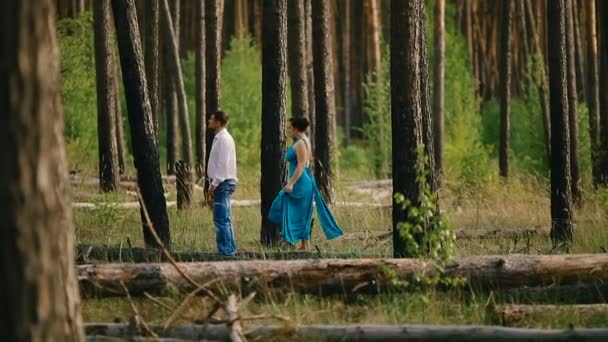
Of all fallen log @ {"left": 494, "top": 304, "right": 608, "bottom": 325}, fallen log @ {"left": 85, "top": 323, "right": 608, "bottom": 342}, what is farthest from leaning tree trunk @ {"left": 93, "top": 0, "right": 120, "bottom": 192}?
fallen log @ {"left": 85, "top": 323, "right": 608, "bottom": 342}

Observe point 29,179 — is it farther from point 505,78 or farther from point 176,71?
point 505,78

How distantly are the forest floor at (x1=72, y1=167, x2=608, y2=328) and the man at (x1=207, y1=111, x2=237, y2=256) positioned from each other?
647mm

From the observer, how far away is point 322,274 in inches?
402

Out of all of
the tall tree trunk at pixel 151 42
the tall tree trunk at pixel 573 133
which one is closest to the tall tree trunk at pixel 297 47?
the tall tree trunk at pixel 151 42

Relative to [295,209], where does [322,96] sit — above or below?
above

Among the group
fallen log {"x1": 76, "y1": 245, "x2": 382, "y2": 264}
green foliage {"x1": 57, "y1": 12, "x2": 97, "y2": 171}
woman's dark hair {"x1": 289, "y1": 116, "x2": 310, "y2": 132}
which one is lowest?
fallen log {"x1": 76, "y1": 245, "x2": 382, "y2": 264}

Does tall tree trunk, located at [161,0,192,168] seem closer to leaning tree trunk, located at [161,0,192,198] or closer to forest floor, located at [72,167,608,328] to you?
leaning tree trunk, located at [161,0,192,198]

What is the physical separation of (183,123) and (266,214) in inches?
424

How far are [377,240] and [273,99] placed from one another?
7.99 ft

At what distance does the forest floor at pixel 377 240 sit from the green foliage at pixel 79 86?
2.81 metres

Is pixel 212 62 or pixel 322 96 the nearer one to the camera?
pixel 212 62

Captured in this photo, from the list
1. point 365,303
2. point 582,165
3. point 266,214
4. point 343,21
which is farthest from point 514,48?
point 365,303

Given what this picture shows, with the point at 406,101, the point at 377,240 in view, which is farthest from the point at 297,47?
the point at 406,101

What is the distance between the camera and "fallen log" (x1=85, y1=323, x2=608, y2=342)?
28.9 feet
